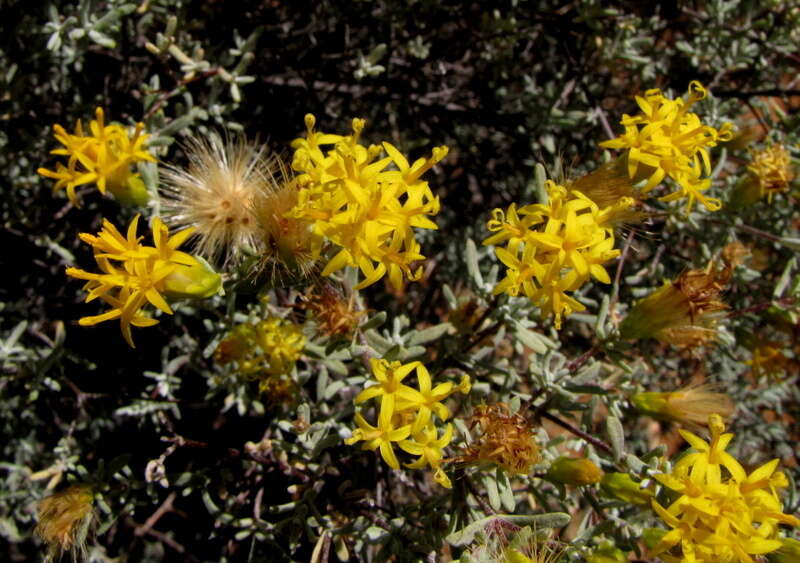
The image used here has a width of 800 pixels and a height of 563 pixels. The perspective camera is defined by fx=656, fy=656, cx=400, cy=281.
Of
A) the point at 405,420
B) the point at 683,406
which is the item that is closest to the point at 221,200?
the point at 405,420

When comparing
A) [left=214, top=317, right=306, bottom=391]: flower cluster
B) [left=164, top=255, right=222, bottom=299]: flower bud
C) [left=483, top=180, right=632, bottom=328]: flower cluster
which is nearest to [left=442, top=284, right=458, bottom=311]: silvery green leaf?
[left=214, top=317, right=306, bottom=391]: flower cluster

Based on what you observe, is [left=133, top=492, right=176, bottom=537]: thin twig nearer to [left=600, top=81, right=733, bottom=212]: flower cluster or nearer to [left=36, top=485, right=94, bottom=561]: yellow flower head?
[left=36, top=485, right=94, bottom=561]: yellow flower head

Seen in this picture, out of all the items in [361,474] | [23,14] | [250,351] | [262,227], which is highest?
[23,14]

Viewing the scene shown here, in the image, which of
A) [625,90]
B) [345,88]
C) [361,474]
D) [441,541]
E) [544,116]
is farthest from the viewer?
[625,90]

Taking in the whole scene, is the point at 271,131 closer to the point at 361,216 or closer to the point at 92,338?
the point at 92,338

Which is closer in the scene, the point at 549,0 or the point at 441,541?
the point at 441,541

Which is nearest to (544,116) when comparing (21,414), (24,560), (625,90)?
(625,90)
